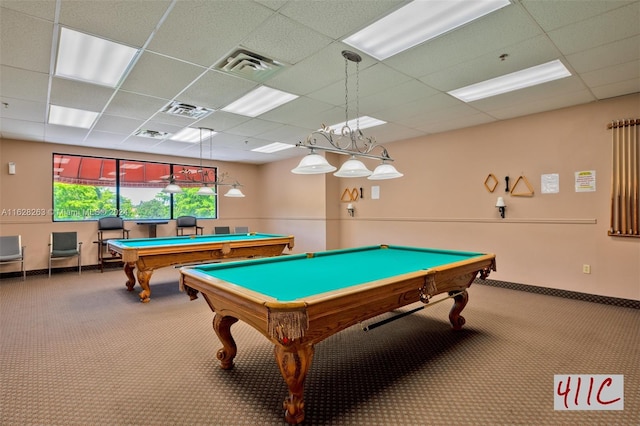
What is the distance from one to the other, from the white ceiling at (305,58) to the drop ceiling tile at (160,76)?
1cm

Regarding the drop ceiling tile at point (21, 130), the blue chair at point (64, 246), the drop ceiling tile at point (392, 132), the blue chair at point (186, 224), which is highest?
the drop ceiling tile at point (392, 132)

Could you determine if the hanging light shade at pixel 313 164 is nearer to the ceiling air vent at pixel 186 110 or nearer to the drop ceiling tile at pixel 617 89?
the ceiling air vent at pixel 186 110

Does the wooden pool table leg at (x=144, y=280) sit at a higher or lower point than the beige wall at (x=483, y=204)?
lower

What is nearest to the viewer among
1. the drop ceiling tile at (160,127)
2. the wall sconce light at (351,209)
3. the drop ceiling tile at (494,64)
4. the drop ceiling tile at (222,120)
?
the drop ceiling tile at (494,64)

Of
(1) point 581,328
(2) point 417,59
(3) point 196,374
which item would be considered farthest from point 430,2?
(1) point 581,328

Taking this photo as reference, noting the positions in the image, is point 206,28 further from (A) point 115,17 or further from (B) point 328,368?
(B) point 328,368

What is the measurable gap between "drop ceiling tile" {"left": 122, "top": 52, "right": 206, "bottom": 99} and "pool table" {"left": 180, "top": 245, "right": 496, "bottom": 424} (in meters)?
1.96

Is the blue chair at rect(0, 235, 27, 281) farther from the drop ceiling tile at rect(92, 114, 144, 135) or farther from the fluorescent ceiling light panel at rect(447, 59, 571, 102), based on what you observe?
the fluorescent ceiling light panel at rect(447, 59, 571, 102)

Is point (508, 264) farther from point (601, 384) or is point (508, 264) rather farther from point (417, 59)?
point (417, 59)

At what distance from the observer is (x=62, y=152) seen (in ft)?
21.6

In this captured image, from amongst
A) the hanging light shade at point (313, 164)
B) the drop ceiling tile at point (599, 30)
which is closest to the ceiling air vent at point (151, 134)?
the hanging light shade at point (313, 164)

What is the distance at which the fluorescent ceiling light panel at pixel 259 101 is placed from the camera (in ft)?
12.8

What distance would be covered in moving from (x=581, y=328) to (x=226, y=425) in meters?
3.52

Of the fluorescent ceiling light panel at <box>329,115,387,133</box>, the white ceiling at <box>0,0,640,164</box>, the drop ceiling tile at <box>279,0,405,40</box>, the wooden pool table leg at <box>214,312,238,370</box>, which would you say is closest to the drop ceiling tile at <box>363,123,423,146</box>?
the fluorescent ceiling light panel at <box>329,115,387,133</box>
